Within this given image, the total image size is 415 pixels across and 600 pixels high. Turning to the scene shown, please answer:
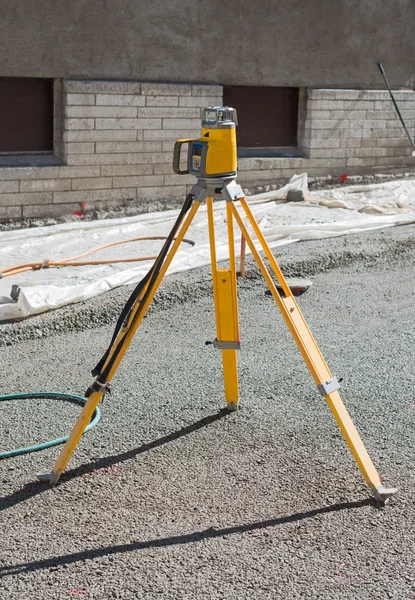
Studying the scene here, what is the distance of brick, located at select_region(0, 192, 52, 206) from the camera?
999cm

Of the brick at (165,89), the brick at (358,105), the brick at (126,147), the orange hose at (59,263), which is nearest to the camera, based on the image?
the orange hose at (59,263)

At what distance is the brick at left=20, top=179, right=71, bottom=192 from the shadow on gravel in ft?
23.1

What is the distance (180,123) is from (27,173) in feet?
7.41

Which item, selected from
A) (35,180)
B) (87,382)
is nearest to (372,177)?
(35,180)

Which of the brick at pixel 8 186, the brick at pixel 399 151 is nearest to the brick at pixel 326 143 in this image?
the brick at pixel 399 151

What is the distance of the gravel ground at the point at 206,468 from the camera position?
140 inches

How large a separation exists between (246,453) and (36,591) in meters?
1.60

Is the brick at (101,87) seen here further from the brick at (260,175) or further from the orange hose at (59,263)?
the orange hose at (59,263)

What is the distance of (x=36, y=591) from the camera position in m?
3.40

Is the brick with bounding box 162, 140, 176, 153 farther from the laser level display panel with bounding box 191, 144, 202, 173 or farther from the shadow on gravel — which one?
the shadow on gravel

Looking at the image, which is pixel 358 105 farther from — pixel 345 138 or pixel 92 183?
pixel 92 183

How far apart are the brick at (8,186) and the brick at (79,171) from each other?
0.60 metres

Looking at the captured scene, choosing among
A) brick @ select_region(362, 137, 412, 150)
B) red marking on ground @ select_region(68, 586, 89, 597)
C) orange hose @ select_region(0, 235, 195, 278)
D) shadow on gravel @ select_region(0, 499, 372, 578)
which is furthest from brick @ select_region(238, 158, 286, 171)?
red marking on ground @ select_region(68, 586, 89, 597)

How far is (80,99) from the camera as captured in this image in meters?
10.2
